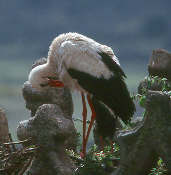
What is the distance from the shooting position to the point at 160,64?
36.6 feet

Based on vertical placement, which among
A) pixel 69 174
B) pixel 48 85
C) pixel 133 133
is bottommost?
pixel 69 174

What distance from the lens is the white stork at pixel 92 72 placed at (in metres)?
7.49

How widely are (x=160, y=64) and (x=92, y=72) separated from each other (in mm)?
3829

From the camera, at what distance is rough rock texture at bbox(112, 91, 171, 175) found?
4.80 meters

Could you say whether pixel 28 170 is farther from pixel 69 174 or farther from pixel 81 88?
pixel 81 88

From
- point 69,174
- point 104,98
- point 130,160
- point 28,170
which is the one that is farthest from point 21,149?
point 130,160

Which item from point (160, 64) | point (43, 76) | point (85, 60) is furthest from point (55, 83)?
point (160, 64)

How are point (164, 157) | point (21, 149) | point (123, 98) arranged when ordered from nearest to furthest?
point (164, 157) → point (21, 149) → point (123, 98)

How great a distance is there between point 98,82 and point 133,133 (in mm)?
2766

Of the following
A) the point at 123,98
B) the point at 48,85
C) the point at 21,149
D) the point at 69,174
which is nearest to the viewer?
the point at 69,174

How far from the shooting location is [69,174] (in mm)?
6258

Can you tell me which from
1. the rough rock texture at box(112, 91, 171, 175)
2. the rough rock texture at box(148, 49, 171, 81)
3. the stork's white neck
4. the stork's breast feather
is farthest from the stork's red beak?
the rough rock texture at box(148, 49, 171, 81)

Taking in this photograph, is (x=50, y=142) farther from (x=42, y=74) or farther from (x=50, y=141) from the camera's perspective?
(x=42, y=74)

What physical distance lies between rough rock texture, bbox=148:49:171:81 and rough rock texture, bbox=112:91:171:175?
6.27 meters
